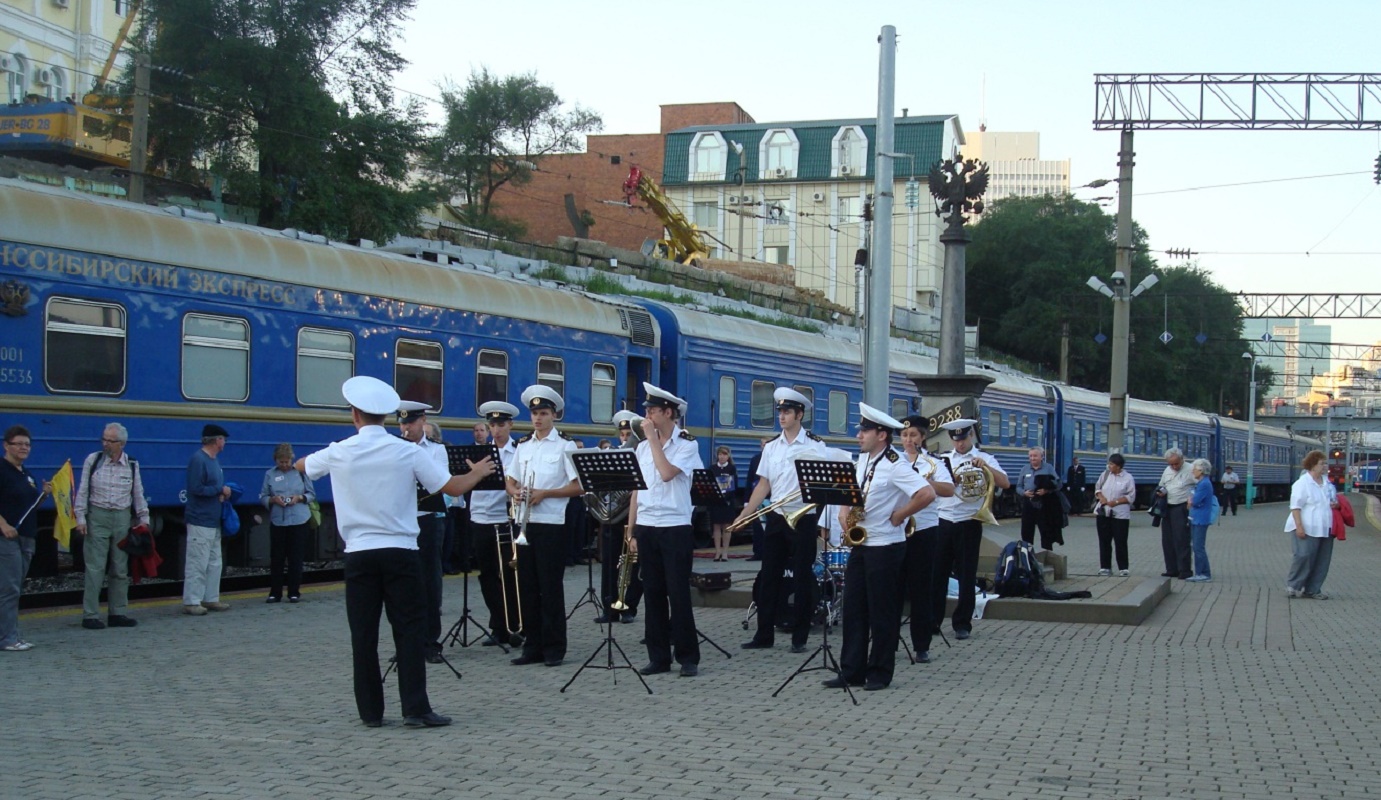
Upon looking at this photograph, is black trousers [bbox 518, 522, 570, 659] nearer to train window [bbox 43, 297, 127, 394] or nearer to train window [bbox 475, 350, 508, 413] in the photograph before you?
train window [bbox 43, 297, 127, 394]

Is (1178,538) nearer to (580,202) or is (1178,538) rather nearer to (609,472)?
(609,472)

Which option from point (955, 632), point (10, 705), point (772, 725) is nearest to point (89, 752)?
point (10, 705)

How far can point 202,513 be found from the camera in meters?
13.6

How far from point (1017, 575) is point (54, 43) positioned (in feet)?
153

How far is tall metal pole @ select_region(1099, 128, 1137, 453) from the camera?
106ft

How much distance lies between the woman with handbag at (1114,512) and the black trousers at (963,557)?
24.0ft

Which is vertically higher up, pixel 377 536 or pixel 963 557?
pixel 377 536

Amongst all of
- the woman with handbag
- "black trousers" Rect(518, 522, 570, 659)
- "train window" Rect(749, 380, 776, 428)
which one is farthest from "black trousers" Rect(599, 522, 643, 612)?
"train window" Rect(749, 380, 776, 428)

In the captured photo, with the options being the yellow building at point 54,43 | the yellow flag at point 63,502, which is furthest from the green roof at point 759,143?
the yellow flag at point 63,502

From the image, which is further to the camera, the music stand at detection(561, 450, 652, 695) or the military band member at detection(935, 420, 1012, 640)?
the military band member at detection(935, 420, 1012, 640)

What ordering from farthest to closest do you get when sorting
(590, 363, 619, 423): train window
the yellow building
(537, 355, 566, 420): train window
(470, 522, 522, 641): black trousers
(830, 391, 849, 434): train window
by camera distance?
the yellow building < (830, 391, 849, 434): train window < (590, 363, 619, 423): train window < (537, 355, 566, 420): train window < (470, 522, 522, 641): black trousers

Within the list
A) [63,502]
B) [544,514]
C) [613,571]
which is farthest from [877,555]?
[63,502]

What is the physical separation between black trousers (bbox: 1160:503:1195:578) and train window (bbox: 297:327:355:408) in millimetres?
10662

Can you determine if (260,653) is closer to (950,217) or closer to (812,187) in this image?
(950,217)
